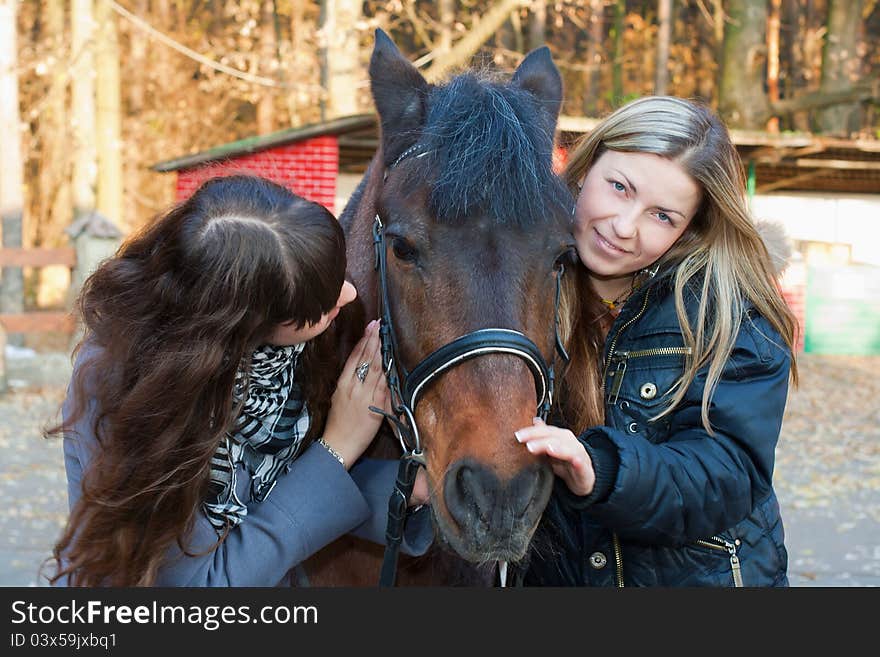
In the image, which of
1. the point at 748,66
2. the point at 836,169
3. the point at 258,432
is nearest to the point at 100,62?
the point at 748,66

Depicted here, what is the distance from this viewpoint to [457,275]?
2.03 meters

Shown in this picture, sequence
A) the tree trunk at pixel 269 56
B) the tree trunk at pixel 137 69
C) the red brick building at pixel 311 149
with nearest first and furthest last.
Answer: the red brick building at pixel 311 149
the tree trunk at pixel 269 56
the tree trunk at pixel 137 69

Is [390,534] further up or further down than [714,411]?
further down

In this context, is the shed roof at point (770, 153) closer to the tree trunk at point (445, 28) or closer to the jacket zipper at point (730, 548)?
the tree trunk at point (445, 28)

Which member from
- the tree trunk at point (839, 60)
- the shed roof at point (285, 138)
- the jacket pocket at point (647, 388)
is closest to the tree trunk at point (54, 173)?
the shed roof at point (285, 138)

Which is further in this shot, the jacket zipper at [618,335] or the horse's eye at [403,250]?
the jacket zipper at [618,335]

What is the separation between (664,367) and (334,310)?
0.84m

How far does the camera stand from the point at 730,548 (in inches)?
87.5

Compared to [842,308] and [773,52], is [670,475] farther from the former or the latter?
[773,52]

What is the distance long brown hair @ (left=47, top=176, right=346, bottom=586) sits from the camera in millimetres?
1938

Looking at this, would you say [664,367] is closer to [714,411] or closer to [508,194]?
[714,411]

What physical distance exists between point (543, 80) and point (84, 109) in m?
13.3

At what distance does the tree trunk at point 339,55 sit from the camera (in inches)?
457

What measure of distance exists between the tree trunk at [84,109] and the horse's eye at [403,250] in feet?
41.9
